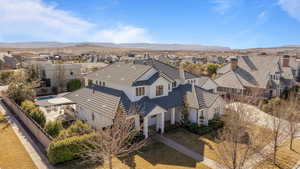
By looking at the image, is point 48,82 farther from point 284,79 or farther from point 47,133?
point 284,79

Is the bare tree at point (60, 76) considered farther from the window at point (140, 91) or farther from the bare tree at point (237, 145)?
the bare tree at point (237, 145)

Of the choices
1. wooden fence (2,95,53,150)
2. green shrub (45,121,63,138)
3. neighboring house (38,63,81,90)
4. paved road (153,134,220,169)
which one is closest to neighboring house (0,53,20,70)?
neighboring house (38,63,81,90)

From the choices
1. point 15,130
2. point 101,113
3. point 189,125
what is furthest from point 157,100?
point 15,130

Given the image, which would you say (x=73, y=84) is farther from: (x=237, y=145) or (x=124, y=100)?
(x=237, y=145)

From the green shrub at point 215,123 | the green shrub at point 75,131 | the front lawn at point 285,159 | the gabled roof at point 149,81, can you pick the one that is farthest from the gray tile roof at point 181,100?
the front lawn at point 285,159

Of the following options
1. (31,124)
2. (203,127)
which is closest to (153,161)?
(203,127)

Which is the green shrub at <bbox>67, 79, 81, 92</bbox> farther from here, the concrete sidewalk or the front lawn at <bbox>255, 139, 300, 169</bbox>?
the front lawn at <bbox>255, 139, 300, 169</bbox>
